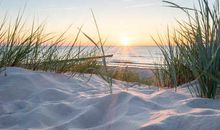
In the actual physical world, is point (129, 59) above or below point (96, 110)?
above

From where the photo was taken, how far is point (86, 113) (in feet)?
5.48

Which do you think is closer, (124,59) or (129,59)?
(124,59)

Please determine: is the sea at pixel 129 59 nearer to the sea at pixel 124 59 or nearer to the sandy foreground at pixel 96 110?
the sea at pixel 124 59

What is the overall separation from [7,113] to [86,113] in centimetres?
43

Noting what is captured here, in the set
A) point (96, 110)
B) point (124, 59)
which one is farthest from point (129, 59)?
point (96, 110)

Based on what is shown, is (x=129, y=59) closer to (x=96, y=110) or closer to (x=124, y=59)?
(x=124, y=59)

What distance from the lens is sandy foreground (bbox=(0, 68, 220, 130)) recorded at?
1.39m

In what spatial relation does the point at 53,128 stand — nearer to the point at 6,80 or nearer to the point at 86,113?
the point at 86,113

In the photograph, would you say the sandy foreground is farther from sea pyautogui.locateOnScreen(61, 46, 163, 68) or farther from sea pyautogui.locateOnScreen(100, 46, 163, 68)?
sea pyautogui.locateOnScreen(100, 46, 163, 68)

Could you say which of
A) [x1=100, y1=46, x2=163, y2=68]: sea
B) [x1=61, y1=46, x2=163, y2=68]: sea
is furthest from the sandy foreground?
[x1=100, y1=46, x2=163, y2=68]: sea

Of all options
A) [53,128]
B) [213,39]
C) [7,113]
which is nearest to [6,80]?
[7,113]

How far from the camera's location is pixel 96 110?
5.63 ft

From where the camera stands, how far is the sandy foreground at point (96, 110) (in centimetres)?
139

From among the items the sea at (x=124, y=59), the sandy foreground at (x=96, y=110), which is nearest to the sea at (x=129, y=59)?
the sea at (x=124, y=59)
